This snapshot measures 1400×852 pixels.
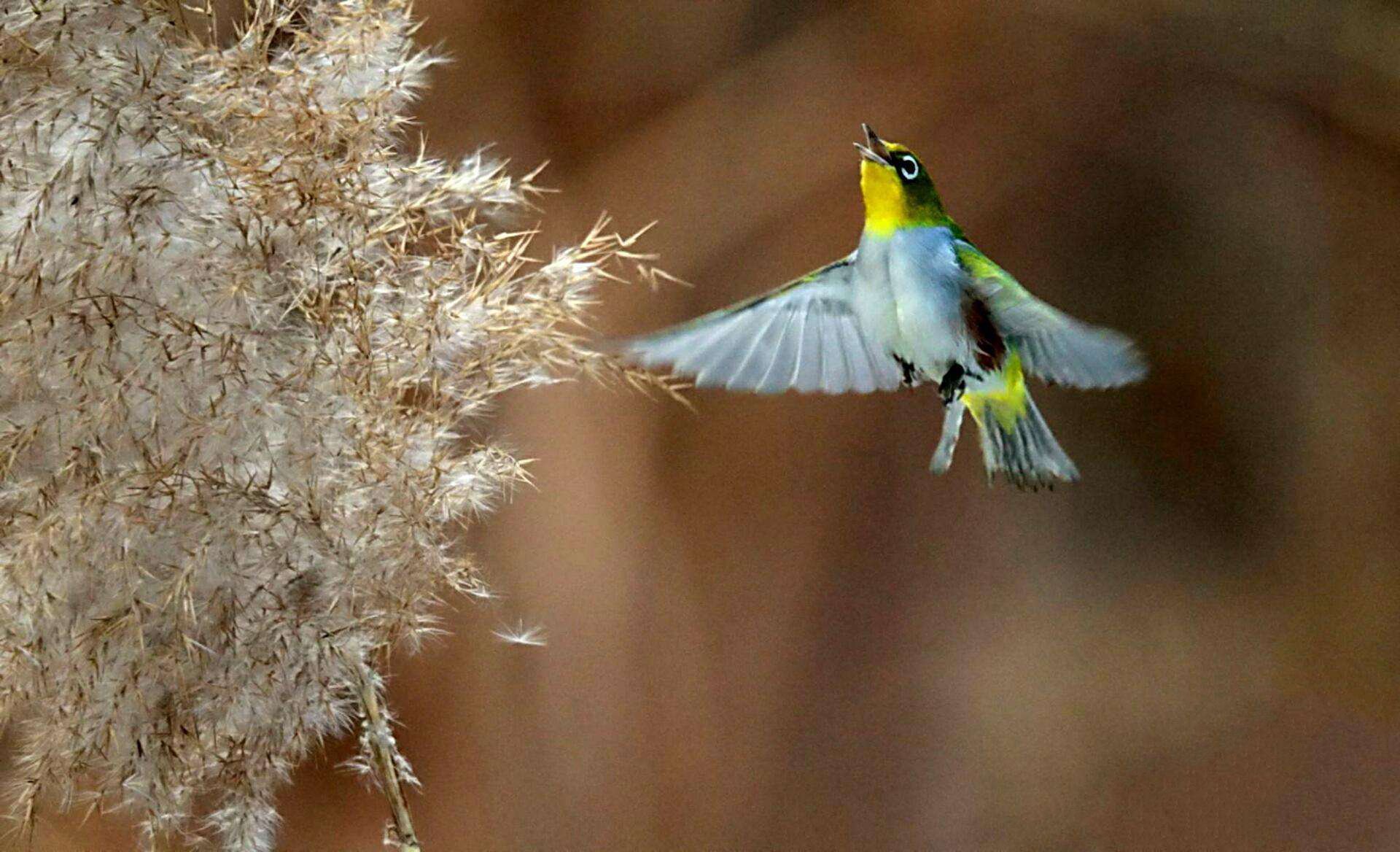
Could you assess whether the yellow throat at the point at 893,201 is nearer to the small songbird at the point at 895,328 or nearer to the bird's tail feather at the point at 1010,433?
the small songbird at the point at 895,328

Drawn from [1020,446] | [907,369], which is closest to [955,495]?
[1020,446]

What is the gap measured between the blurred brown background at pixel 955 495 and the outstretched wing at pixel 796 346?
237 mm

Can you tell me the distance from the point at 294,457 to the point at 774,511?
1.68 feet

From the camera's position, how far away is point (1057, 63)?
3.33 feet

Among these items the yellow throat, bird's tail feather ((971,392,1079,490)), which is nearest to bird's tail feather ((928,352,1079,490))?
bird's tail feather ((971,392,1079,490))

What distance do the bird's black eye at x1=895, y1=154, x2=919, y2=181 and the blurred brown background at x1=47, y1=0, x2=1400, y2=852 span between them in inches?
9.5

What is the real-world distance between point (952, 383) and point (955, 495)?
268 millimetres

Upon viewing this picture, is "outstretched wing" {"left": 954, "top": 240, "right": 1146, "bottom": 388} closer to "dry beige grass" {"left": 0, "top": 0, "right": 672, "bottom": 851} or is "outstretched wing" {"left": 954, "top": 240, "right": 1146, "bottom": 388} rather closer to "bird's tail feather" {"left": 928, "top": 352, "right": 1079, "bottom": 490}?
"bird's tail feather" {"left": 928, "top": 352, "right": 1079, "bottom": 490}

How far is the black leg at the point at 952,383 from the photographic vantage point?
2.60 feet

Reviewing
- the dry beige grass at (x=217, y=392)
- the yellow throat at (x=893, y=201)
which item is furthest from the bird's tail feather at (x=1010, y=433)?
the dry beige grass at (x=217, y=392)

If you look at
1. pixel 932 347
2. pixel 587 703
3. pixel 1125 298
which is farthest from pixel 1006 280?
pixel 587 703

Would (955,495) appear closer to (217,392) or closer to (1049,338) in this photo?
(1049,338)

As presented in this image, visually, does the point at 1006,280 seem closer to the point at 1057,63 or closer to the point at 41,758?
the point at 1057,63

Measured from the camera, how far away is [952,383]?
81cm
